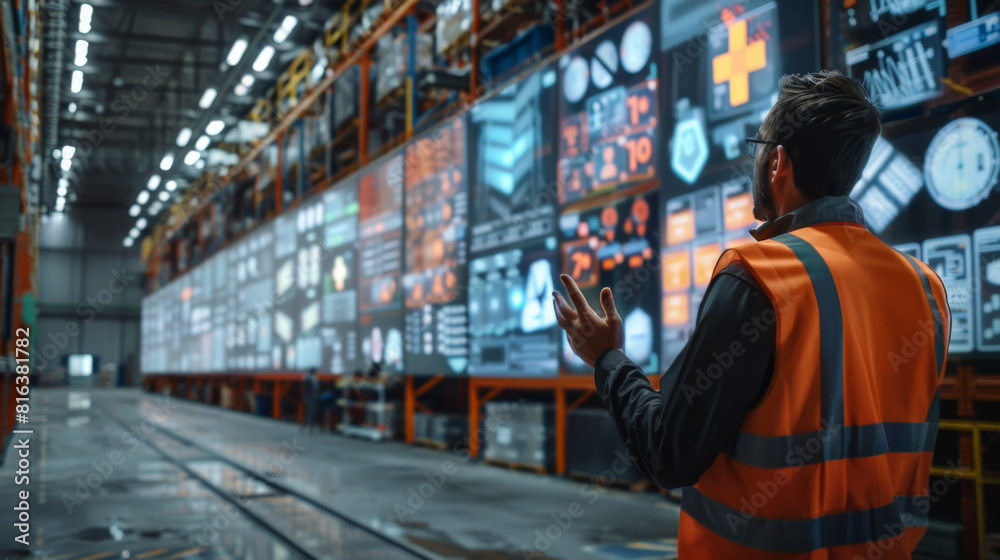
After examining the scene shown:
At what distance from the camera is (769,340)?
1.26 m

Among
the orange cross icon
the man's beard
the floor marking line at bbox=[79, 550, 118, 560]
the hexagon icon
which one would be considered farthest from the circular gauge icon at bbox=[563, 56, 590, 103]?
the man's beard

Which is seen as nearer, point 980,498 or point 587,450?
point 980,498

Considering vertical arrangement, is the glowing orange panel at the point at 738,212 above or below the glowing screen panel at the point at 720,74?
below

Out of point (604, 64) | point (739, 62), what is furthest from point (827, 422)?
point (604, 64)

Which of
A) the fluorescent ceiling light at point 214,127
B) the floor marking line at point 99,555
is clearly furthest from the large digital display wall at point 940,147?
the fluorescent ceiling light at point 214,127

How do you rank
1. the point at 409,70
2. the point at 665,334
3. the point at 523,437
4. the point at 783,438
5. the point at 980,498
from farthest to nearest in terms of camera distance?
1. the point at 409,70
2. the point at 523,437
3. the point at 665,334
4. the point at 980,498
5. the point at 783,438

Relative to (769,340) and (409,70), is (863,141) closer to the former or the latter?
(769,340)

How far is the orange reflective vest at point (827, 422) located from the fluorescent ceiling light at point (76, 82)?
24483mm

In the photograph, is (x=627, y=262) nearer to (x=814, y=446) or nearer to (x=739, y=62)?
(x=739, y=62)

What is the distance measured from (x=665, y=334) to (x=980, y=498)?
9.20ft

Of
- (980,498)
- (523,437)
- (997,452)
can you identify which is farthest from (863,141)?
(523,437)

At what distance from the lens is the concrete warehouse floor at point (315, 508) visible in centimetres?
548

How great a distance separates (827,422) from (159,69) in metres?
24.1

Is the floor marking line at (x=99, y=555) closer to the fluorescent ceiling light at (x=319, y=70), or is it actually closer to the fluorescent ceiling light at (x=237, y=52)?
the fluorescent ceiling light at (x=237, y=52)
